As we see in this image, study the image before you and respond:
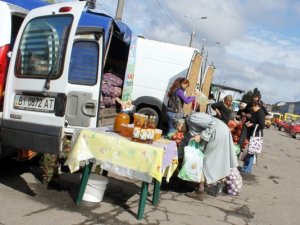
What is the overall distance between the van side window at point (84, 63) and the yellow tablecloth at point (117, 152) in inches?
83.4

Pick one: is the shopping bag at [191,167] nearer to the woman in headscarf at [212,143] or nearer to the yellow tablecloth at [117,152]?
the woman in headscarf at [212,143]

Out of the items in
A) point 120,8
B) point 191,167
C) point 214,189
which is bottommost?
point 214,189

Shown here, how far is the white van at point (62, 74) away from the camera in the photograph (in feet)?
18.3

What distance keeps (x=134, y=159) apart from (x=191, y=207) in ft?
5.95

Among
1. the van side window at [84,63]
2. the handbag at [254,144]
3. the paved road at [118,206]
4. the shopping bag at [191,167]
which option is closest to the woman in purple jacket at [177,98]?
the handbag at [254,144]

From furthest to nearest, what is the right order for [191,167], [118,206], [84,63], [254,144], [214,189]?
1. [254,144]
2. [84,63]
3. [214,189]
4. [191,167]
5. [118,206]

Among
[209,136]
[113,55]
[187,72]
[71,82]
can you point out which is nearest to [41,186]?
[71,82]

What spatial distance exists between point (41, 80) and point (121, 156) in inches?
55.7

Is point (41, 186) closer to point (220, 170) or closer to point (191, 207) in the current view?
point (191, 207)

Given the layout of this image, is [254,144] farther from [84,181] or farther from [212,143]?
[84,181]

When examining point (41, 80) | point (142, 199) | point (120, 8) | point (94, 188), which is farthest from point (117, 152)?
point (120, 8)

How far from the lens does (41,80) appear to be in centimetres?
567

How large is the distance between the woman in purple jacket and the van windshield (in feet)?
14.8

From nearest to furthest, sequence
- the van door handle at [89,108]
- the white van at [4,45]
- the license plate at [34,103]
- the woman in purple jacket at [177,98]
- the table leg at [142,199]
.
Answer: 1. the table leg at [142,199]
2. the license plate at [34,103]
3. the white van at [4,45]
4. the van door handle at [89,108]
5. the woman in purple jacket at [177,98]
